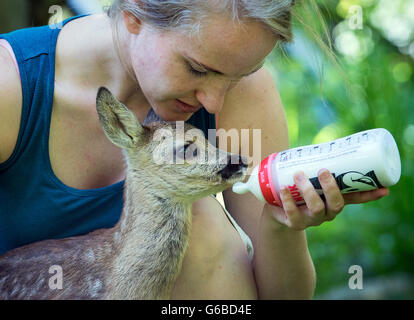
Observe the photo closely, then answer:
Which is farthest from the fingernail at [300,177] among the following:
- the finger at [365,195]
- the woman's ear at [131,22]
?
the woman's ear at [131,22]

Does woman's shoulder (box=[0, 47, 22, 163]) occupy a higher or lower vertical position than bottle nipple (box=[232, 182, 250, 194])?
higher

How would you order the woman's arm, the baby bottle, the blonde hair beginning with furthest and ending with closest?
the woman's arm, the blonde hair, the baby bottle

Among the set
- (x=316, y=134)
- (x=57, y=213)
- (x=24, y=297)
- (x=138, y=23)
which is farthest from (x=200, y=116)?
(x=316, y=134)

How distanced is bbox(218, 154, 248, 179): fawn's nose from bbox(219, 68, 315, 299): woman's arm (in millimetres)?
296

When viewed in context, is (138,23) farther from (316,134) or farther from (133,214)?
(316,134)

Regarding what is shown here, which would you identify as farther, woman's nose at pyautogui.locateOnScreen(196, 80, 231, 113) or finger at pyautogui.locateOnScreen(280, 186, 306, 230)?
→ woman's nose at pyautogui.locateOnScreen(196, 80, 231, 113)

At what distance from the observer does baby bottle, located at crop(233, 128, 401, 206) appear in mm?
1547

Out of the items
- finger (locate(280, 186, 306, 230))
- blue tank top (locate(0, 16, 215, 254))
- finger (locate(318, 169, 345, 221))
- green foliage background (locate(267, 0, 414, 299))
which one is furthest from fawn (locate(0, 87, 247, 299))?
green foliage background (locate(267, 0, 414, 299))

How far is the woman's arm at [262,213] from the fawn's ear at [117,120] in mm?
529

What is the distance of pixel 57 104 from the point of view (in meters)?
2.12

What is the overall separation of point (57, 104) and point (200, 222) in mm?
773

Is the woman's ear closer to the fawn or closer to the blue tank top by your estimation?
the fawn

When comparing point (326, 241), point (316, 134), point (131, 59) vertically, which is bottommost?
point (326, 241)

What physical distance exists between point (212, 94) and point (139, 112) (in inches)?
20.9
